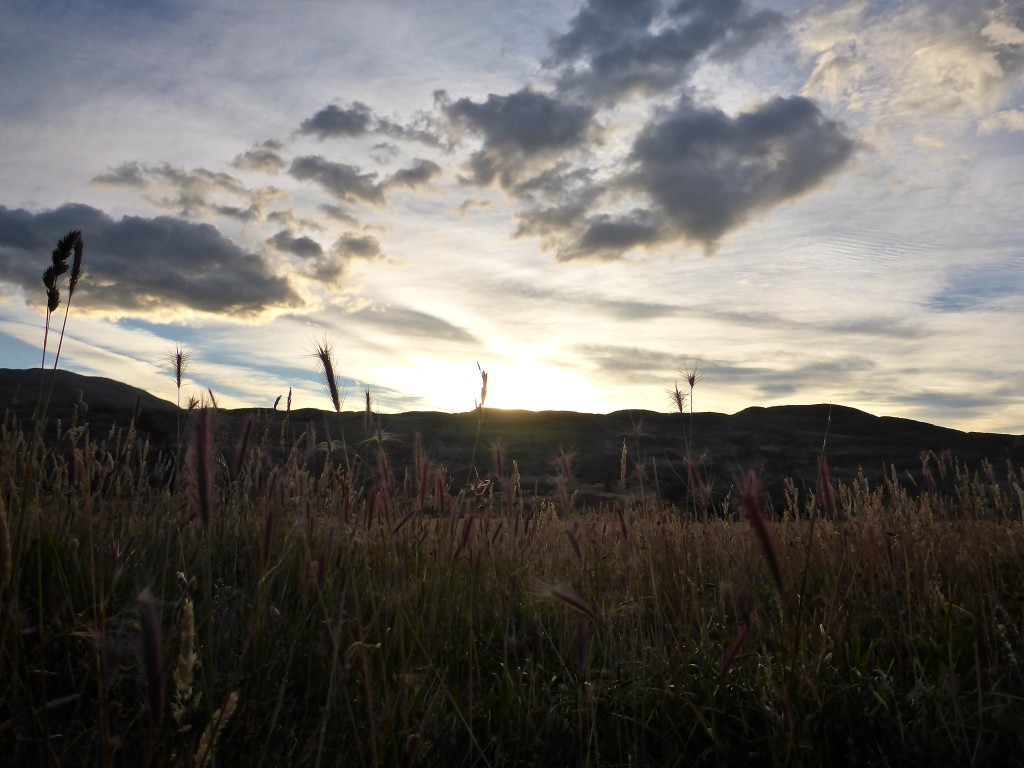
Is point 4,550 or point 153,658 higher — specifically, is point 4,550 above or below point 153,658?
above

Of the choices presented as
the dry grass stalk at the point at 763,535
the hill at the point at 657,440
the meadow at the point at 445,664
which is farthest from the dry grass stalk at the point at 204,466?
the hill at the point at 657,440

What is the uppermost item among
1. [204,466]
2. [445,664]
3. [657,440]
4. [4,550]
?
[657,440]

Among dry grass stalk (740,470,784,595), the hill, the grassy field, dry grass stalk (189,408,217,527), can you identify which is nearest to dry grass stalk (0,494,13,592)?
the grassy field

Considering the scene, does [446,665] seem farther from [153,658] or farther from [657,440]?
[657,440]

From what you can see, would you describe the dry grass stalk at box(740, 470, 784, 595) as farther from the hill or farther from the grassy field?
the hill

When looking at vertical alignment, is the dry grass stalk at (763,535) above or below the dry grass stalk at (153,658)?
above

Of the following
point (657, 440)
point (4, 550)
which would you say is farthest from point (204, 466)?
point (657, 440)

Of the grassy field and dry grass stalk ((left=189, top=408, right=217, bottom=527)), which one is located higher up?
dry grass stalk ((left=189, top=408, right=217, bottom=527))

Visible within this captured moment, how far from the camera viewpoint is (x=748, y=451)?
13.1 metres

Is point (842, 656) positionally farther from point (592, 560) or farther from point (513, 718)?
point (592, 560)

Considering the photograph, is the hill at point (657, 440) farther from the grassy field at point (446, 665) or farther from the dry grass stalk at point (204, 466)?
the dry grass stalk at point (204, 466)

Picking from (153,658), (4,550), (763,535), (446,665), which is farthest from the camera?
(446,665)

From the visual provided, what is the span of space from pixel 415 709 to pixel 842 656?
1.46 meters

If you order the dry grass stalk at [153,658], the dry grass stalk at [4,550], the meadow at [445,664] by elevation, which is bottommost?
the meadow at [445,664]
